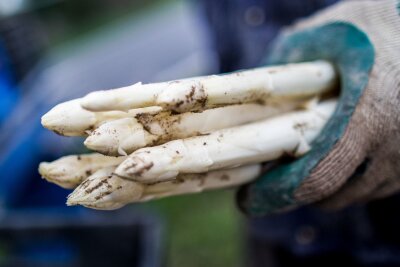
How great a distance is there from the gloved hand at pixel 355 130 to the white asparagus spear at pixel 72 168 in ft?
0.91

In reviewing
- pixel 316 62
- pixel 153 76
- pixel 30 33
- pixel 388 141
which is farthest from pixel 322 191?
pixel 153 76

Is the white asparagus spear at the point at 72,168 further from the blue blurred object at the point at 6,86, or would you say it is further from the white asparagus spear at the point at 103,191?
the blue blurred object at the point at 6,86

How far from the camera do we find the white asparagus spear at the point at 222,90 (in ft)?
2.28

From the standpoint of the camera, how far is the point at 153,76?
403cm

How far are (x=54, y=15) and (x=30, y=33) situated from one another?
2734 millimetres

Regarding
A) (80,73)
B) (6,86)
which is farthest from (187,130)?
(80,73)

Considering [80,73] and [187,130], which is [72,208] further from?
[80,73]

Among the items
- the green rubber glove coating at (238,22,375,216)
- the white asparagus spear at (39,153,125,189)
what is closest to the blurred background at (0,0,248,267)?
the green rubber glove coating at (238,22,375,216)

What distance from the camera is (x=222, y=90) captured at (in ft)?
2.44

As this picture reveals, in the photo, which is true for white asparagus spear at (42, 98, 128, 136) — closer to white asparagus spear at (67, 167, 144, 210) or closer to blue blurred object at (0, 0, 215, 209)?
white asparagus spear at (67, 167, 144, 210)

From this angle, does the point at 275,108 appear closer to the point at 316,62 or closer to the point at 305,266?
the point at 316,62

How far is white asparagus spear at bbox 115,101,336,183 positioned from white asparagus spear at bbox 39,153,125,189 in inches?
4.2

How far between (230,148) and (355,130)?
216 millimetres

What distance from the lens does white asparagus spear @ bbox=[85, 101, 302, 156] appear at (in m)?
0.70
